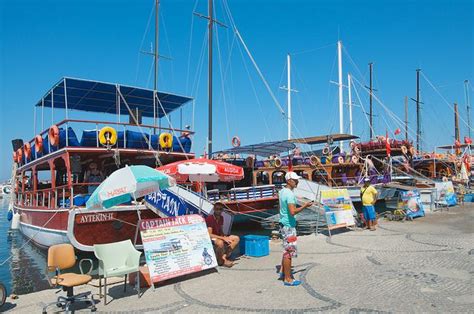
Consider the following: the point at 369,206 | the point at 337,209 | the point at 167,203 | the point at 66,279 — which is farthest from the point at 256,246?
the point at 369,206

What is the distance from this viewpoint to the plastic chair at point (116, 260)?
6141 millimetres

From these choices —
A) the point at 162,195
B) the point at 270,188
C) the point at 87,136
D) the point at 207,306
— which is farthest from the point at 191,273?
the point at 270,188

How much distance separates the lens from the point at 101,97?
17.5 meters

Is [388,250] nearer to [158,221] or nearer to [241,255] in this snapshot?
[241,255]

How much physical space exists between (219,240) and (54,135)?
772 centimetres

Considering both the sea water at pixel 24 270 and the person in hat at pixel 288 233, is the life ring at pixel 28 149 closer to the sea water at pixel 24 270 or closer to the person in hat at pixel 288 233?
the sea water at pixel 24 270

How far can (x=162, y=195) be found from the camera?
38.4 ft

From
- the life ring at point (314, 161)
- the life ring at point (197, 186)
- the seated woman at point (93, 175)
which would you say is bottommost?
the life ring at point (197, 186)

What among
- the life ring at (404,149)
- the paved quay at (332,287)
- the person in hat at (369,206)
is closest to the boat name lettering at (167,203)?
the paved quay at (332,287)

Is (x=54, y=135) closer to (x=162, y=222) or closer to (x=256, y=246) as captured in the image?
(x=162, y=222)

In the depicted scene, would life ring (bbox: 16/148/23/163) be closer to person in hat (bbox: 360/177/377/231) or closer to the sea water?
the sea water

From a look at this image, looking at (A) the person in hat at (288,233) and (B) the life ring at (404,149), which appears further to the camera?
(B) the life ring at (404,149)

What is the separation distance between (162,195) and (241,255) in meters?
3.73

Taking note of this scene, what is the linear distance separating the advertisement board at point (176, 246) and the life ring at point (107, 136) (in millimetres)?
6319
